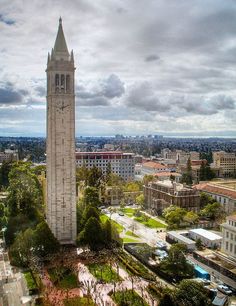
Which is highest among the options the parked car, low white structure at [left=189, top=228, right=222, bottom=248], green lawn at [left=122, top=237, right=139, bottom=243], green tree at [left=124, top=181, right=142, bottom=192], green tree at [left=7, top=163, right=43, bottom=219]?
green tree at [left=7, top=163, right=43, bottom=219]

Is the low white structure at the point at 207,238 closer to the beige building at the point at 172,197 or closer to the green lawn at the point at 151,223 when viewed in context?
the green lawn at the point at 151,223

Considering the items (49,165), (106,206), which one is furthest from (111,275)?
(106,206)

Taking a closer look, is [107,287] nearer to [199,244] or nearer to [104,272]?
[104,272]

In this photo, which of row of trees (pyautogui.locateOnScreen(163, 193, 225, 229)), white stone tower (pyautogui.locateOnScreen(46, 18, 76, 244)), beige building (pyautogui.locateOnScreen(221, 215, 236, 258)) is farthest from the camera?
row of trees (pyautogui.locateOnScreen(163, 193, 225, 229))

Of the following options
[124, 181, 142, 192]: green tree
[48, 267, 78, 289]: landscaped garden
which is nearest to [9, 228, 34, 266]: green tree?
[48, 267, 78, 289]: landscaped garden

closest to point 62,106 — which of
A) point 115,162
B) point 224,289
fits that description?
point 224,289

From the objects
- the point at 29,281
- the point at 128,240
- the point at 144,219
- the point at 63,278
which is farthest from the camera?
the point at 144,219

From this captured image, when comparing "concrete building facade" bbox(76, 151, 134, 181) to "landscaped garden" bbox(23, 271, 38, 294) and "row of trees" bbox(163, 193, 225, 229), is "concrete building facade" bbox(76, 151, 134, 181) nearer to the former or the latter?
"row of trees" bbox(163, 193, 225, 229)
